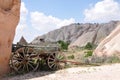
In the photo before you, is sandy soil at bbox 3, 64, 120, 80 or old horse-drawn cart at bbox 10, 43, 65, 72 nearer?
sandy soil at bbox 3, 64, 120, 80

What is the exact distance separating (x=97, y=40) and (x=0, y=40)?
49.3 m

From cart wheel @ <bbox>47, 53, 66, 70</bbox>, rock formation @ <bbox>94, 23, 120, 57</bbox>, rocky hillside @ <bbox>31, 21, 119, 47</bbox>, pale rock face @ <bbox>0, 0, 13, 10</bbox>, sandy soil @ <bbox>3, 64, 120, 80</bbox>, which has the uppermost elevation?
rocky hillside @ <bbox>31, 21, 119, 47</bbox>

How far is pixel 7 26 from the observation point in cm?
1620

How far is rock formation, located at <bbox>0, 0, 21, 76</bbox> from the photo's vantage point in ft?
52.3

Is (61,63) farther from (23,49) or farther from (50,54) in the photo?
(23,49)

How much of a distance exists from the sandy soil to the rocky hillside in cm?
4370

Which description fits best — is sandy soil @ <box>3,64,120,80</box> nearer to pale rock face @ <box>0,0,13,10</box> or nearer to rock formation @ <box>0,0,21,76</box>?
rock formation @ <box>0,0,21,76</box>

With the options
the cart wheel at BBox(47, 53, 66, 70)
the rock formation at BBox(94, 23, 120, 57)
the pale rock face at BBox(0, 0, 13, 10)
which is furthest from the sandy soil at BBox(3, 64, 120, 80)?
the rock formation at BBox(94, 23, 120, 57)

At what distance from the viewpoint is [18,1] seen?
1714 centimetres

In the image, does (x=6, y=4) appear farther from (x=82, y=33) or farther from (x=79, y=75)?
(x=82, y=33)

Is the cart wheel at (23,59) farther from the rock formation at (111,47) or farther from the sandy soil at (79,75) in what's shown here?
the rock formation at (111,47)

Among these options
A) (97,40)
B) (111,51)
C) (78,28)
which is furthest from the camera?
(78,28)

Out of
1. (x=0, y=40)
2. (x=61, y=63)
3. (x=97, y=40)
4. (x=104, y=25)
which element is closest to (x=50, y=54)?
(x=61, y=63)

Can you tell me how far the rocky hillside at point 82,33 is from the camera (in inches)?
2547
